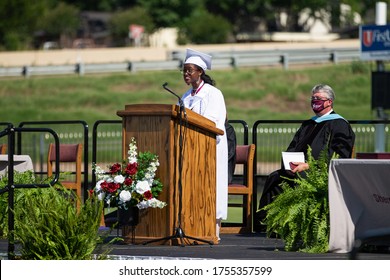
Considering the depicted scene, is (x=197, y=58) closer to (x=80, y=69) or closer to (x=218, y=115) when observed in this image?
(x=218, y=115)

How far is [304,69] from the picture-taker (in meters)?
50.8

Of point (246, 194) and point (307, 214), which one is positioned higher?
point (307, 214)

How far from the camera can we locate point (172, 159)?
37.8ft

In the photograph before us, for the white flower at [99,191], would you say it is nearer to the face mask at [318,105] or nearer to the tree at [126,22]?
the face mask at [318,105]

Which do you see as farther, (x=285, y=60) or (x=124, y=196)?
(x=285, y=60)

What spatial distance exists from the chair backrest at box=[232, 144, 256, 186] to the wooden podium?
8.21ft

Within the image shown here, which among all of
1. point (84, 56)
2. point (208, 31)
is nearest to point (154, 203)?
point (84, 56)

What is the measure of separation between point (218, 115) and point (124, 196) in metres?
1.53

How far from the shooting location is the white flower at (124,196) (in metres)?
11.5

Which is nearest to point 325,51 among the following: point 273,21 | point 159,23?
point 159,23

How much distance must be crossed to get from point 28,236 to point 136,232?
176cm

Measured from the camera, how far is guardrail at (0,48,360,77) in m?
49.6
